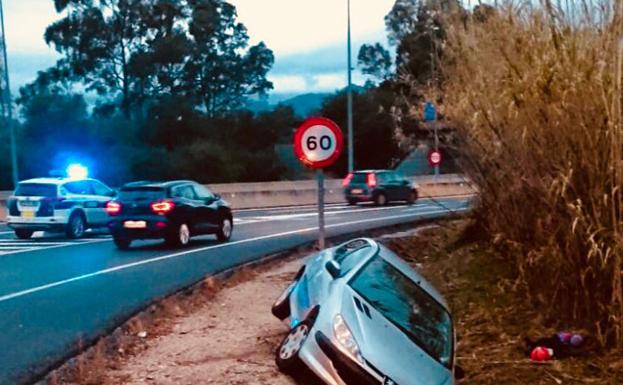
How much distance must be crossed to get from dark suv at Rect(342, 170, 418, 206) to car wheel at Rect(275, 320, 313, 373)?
89.2 ft

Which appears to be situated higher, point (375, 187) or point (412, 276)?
point (412, 276)

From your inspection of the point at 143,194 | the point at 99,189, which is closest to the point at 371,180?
the point at 99,189

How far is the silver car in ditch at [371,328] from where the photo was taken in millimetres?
5562

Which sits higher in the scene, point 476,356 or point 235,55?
point 235,55

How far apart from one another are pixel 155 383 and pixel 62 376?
855mm

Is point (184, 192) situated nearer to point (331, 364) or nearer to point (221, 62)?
point (331, 364)

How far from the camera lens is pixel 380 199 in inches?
1350

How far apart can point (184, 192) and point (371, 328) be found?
43.6 ft

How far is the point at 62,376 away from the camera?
678 centimetres

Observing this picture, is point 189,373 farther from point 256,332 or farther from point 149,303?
point 149,303

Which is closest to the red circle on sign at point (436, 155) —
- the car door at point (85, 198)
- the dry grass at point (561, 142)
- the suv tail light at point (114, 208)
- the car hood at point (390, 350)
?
the dry grass at point (561, 142)

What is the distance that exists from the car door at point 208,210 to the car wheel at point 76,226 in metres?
3.40

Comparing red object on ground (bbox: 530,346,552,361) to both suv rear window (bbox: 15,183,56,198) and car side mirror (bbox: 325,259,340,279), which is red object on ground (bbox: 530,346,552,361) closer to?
car side mirror (bbox: 325,259,340,279)

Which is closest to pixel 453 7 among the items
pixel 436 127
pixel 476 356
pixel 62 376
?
pixel 436 127
